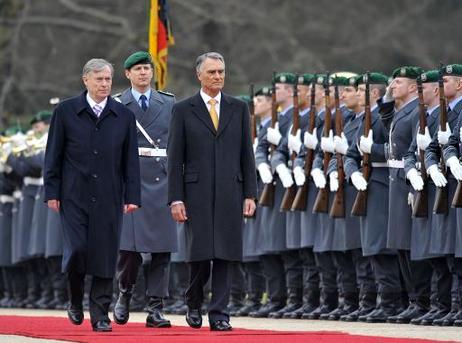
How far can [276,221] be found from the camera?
20.2 meters

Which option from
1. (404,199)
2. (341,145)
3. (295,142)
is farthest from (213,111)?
(295,142)

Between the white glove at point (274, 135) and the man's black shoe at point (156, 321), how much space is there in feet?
12.6

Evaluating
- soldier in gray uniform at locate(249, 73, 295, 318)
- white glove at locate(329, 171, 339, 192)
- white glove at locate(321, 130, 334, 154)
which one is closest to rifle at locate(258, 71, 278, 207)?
soldier in gray uniform at locate(249, 73, 295, 318)

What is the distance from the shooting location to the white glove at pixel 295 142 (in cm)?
1953

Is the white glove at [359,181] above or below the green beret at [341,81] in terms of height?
below

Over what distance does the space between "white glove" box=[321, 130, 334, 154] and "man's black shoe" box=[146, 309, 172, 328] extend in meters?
3.00

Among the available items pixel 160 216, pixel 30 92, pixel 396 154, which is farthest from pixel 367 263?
pixel 30 92

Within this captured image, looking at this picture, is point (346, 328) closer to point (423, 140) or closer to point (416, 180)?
point (416, 180)

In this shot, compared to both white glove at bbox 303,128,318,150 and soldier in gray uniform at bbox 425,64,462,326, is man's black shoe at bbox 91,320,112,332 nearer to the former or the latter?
soldier in gray uniform at bbox 425,64,462,326

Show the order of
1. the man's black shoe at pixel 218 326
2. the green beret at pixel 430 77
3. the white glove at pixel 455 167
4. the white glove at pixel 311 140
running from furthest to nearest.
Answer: the white glove at pixel 311 140 < the green beret at pixel 430 77 < the white glove at pixel 455 167 < the man's black shoe at pixel 218 326

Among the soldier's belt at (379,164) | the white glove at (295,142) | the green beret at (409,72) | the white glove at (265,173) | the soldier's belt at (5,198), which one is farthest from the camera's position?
the soldier's belt at (5,198)

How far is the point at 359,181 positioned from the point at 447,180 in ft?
4.41

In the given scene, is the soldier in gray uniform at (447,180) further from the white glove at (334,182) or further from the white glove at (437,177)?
the white glove at (334,182)

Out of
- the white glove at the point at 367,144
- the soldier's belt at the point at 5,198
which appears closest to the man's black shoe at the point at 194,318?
the white glove at the point at 367,144
